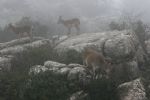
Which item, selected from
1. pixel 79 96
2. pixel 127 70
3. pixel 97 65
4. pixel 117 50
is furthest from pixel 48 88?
pixel 117 50

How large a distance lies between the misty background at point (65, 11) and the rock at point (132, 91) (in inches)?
732

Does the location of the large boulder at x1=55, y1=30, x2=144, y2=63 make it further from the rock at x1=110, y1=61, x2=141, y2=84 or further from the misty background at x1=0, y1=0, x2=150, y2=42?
the misty background at x1=0, y1=0, x2=150, y2=42

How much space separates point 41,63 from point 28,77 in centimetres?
305

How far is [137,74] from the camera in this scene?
16.2m

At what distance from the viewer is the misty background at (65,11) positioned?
32.5 meters

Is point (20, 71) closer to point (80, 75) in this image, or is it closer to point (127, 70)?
point (80, 75)

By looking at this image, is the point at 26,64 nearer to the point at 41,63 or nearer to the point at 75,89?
the point at 41,63

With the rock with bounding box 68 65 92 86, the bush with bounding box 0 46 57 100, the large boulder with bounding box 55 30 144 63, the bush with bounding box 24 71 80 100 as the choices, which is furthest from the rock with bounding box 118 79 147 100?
the bush with bounding box 0 46 57 100

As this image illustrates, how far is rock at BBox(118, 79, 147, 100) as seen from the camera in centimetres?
1301

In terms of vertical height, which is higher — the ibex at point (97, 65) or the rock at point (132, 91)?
the ibex at point (97, 65)

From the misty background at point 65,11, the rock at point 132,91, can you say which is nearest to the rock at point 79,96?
the rock at point 132,91

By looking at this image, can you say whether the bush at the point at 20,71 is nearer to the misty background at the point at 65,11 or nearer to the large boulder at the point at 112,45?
the large boulder at the point at 112,45

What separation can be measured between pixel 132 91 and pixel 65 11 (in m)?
21.0

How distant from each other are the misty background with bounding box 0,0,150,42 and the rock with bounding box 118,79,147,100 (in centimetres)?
1859
